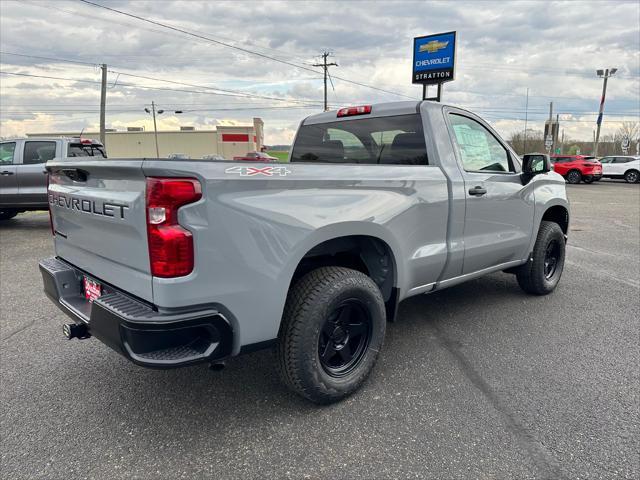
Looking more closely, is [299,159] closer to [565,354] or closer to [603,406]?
[565,354]

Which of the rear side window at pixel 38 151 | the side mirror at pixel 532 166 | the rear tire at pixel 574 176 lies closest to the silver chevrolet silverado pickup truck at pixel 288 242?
the side mirror at pixel 532 166

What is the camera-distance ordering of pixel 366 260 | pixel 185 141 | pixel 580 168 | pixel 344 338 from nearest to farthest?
pixel 344 338
pixel 366 260
pixel 580 168
pixel 185 141

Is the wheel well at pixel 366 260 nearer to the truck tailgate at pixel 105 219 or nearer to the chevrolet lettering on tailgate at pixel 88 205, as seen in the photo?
the truck tailgate at pixel 105 219

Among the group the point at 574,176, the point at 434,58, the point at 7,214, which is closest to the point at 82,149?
the point at 7,214

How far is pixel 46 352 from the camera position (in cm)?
353

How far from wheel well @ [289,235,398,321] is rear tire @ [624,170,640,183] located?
29036 millimetres

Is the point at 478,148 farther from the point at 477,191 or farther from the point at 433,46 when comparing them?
the point at 433,46

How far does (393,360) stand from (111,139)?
229 feet

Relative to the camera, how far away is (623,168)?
86.8 feet

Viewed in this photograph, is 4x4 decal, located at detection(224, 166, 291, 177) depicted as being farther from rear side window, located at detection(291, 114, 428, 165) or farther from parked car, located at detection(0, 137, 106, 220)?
parked car, located at detection(0, 137, 106, 220)

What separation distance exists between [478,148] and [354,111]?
43.6 inches

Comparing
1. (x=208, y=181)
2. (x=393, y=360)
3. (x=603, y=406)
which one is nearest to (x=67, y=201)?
(x=208, y=181)

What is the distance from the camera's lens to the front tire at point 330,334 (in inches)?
99.5

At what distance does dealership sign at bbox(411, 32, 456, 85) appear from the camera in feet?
77.3
